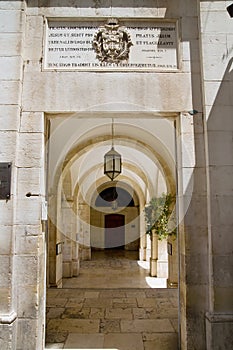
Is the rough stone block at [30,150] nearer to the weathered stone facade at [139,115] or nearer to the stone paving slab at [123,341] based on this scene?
the weathered stone facade at [139,115]

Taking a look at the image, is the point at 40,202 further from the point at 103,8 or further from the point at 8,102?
the point at 103,8

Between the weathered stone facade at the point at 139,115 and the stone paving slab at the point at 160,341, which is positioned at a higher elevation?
the weathered stone facade at the point at 139,115

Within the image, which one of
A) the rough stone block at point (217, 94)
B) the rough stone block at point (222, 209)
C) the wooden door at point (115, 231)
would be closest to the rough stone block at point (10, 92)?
the rough stone block at point (217, 94)

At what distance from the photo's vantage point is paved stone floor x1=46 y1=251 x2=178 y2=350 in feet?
11.7

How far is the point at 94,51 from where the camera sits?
341 cm

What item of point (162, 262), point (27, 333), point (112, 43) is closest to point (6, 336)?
point (27, 333)

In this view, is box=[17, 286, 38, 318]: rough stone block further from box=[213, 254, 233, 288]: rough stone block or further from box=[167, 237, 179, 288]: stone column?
box=[167, 237, 179, 288]: stone column

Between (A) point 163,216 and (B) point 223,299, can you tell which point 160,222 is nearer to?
(A) point 163,216

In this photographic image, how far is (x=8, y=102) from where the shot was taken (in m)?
3.20

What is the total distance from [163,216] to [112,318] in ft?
8.97

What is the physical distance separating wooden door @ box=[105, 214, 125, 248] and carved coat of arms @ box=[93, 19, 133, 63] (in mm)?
13632

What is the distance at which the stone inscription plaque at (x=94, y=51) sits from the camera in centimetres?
338

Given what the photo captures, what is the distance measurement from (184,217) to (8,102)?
213 centimetres

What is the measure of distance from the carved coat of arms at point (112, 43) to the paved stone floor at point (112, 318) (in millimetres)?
3136
